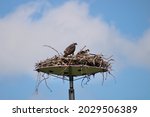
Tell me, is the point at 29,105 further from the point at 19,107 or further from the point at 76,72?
the point at 76,72

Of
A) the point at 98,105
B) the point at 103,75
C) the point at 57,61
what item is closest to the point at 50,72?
the point at 57,61

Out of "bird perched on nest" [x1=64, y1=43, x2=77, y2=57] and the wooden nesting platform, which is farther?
"bird perched on nest" [x1=64, y1=43, x2=77, y2=57]

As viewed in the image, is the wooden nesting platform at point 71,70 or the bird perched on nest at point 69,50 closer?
the wooden nesting platform at point 71,70

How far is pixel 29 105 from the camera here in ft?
25.1

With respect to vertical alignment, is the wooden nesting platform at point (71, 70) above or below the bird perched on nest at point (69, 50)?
below

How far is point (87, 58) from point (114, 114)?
1531 mm

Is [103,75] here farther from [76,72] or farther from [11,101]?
[11,101]

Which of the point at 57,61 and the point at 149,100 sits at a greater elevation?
the point at 57,61

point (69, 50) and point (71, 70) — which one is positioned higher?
point (69, 50)

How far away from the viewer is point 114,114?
7.54 meters

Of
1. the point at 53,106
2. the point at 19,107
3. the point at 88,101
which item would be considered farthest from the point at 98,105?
the point at 19,107

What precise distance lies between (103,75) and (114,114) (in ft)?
5.08

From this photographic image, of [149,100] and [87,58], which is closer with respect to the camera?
[149,100]

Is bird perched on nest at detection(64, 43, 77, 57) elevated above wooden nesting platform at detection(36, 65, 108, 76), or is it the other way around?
bird perched on nest at detection(64, 43, 77, 57)
